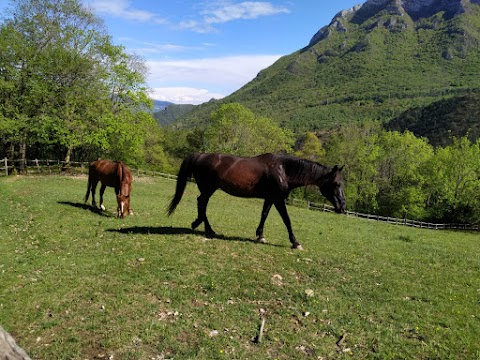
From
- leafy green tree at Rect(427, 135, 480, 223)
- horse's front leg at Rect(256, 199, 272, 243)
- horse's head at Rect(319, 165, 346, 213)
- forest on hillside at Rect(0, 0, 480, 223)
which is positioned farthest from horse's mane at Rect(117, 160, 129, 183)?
leafy green tree at Rect(427, 135, 480, 223)

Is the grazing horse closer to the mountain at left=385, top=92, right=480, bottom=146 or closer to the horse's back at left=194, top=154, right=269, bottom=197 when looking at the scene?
the horse's back at left=194, top=154, right=269, bottom=197

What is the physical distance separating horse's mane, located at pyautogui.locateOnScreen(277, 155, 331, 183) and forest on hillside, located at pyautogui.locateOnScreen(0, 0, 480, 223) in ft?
90.3

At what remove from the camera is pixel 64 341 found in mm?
6215

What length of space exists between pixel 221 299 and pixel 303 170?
5.43 meters

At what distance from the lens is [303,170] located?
1145 cm

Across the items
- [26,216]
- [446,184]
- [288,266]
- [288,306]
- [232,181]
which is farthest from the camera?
[446,184]

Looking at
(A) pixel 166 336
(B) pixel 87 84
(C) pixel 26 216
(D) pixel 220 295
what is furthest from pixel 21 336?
(B) pixel 87 84

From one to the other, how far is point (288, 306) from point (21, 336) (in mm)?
5401

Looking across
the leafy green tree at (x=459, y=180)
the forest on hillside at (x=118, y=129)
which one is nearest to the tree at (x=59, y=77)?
the forest on hillside at (x=118, y=129)

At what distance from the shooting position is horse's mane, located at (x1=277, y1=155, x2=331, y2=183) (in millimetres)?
11438

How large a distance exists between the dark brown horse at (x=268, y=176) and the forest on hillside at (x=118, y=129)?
25.9m

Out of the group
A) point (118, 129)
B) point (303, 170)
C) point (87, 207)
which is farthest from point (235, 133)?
point (303, 170)

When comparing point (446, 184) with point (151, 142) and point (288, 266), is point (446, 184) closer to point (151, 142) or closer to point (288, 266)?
point (288, 266)

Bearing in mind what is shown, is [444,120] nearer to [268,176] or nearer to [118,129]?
[118,129]
